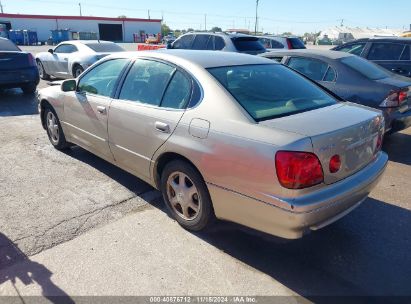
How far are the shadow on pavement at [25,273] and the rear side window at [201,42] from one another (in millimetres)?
9083

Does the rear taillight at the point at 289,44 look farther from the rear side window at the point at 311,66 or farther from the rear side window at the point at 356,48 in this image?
the rear side window at the point at 311,66

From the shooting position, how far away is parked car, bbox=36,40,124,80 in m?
10.4

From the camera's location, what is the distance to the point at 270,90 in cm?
328

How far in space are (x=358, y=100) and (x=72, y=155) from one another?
4.33m

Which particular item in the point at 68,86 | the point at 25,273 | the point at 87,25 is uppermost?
the point at 87,25

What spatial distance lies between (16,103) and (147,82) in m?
6.68

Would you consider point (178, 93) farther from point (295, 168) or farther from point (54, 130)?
point (54, 130)

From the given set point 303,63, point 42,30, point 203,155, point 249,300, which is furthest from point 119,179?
point 42,30

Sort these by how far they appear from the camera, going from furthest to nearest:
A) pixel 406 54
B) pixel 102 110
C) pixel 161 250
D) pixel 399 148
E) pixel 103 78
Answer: pixel 406 54
pixel 399 148
pixel 103 78
pixel 102 110
pixel 161 250

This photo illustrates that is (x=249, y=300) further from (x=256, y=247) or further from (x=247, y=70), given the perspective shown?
(x=247, y=70)

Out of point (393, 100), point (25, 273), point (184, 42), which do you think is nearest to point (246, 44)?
point (184, 42)

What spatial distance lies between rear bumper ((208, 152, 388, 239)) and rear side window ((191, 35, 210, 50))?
877 centimetres

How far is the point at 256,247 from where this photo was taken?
3084mm

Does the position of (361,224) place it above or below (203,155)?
below
